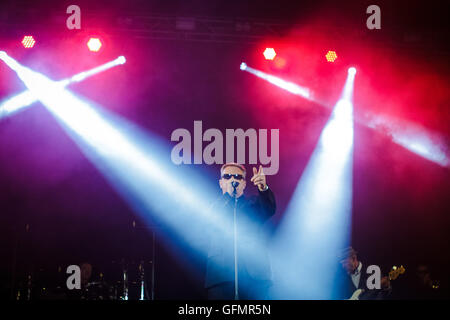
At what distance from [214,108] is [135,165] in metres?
1.49

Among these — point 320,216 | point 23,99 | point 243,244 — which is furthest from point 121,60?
point 243,244

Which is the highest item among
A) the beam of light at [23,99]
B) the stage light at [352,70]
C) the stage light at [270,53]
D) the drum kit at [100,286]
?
the stage light at [270,53]

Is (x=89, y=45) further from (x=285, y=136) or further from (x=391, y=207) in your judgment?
(x=391, y=207)

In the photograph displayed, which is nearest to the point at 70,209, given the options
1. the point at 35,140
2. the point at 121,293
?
the point at 35,140

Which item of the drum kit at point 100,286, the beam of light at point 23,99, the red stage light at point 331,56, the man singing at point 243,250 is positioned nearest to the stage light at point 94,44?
the beam of light at point 23,99

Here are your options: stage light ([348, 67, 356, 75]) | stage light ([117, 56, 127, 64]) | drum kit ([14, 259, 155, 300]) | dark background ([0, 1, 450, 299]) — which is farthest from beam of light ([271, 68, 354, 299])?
stage light ([117, 56, 127, 64])

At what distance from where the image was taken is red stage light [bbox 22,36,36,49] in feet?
22.8

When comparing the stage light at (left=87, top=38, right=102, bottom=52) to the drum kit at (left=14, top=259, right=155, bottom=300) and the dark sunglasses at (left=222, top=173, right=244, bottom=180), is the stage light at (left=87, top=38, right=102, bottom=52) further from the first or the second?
the dark sunglasses at (left=222, top=173, right=244, bottom=180)

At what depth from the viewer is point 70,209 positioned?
7.27m

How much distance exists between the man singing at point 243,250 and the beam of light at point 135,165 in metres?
3.33

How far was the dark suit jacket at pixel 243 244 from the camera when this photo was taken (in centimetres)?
362

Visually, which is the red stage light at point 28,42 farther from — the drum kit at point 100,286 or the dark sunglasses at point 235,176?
the dark sunglasses at point 235,176

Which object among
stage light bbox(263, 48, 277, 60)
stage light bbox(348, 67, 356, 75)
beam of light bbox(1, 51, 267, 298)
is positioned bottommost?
beam of light bbox(1, 51, 267, 298)

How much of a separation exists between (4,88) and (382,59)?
574 centimetres
